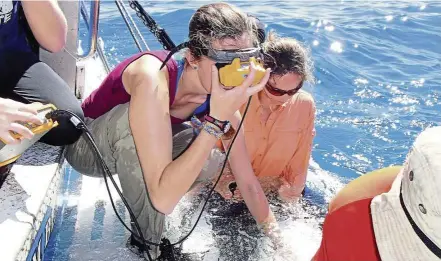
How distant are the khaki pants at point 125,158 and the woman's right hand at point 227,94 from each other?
443 millimetres

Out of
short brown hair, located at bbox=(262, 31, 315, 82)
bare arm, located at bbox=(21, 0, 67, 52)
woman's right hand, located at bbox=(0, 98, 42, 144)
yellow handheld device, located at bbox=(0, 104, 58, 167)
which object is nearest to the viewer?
woman's right hand, located at bbox=(0, 98, 42, 144)

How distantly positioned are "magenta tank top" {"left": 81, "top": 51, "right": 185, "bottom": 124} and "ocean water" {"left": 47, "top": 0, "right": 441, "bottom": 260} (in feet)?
1.98

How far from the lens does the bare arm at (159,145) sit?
173 cm

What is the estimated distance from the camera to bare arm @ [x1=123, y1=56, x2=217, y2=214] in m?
1.73

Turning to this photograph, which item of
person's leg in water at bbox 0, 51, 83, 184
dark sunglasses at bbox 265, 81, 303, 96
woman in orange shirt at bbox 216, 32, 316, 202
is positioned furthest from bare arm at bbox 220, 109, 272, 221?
person's leg in water at bbox 0, 51, 83, 184

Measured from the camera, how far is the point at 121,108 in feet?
6.63

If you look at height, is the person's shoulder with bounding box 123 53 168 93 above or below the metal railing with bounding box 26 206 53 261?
above

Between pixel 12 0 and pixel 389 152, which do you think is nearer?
pixel 12 0

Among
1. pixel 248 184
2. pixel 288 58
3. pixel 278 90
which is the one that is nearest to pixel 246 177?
pixel 248 184

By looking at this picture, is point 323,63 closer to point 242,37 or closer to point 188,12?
point 188,12

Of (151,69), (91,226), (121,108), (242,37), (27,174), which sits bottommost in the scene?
(91,226)

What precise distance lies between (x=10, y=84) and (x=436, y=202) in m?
1.56

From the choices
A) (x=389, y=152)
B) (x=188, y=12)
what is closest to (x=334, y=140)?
(x=389, y=152)

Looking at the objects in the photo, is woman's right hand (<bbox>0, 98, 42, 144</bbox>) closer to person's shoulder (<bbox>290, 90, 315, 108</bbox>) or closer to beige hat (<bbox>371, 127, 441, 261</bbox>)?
beige hat (<bbox>371, 127, 441, 261</bbox>)
